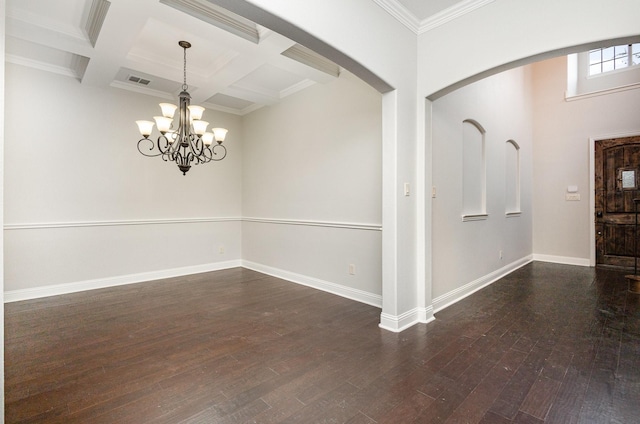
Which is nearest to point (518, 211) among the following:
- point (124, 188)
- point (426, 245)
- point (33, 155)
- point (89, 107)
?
point (426, 245)

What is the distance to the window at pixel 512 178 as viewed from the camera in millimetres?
5410

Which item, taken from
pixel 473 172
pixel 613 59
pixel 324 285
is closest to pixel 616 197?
pixel 613 59

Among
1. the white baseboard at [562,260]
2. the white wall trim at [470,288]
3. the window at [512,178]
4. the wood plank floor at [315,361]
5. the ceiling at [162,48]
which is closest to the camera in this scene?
the wood plank floor at [315,361]

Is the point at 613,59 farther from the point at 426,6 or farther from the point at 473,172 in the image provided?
the point at 426,6

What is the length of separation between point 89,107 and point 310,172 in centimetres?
330

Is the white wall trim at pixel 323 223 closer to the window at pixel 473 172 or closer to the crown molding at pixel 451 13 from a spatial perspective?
the window at pixel 473 172

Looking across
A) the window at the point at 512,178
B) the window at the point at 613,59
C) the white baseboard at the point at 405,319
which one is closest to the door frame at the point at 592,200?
the window at the point at 512,178

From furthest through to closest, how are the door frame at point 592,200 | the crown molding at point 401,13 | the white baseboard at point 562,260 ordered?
1. the white baseboard at point 562,260
2. the door frame at point 592,200
3. the crown molding at point 401,13

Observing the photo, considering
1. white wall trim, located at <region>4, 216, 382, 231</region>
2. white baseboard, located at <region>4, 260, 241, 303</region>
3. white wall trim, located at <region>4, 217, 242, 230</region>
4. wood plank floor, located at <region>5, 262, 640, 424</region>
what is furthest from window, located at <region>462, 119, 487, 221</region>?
white baseboard, located at <region>4, 260, 241, 303</region>

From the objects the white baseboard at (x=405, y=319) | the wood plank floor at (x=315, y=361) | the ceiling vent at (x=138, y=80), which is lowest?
the wood plank floor at (x=315, y=361)

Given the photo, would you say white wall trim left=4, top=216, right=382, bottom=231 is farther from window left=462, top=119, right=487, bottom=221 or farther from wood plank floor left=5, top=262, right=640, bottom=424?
window left=462, top=119, right=487, bottom=221

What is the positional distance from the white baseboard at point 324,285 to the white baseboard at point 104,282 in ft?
2.85

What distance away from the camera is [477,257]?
168 inches

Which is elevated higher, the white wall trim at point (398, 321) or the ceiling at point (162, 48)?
the ceiling at point (162, 48)
